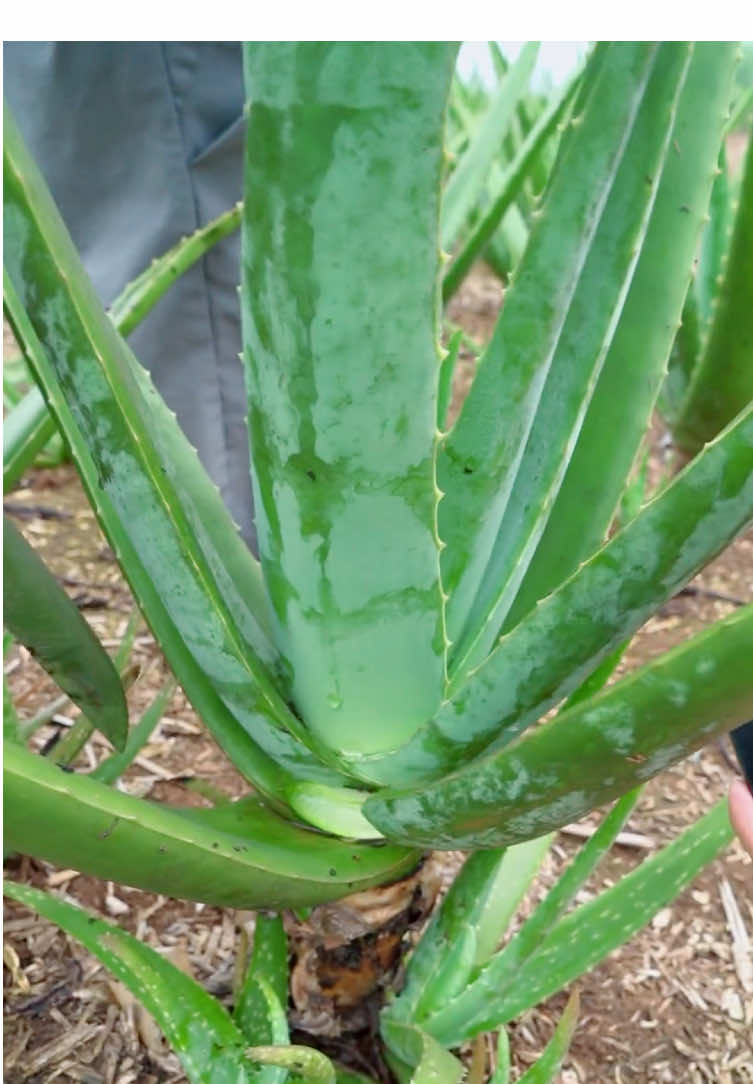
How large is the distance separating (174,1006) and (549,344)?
401mm

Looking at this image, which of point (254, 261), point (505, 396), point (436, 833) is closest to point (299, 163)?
point (254, 261)

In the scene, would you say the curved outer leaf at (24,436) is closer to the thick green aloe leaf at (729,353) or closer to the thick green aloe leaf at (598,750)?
the thick green aloe leaf at (598,750)

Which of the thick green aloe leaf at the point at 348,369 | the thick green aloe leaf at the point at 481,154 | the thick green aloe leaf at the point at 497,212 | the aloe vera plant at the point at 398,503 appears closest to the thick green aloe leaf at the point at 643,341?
the aloe vera plant at the point at 398,503

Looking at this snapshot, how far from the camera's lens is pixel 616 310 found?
Answer: 0.52m

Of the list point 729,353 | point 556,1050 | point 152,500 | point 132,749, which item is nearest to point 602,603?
point 152,500

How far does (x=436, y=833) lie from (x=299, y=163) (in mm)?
282

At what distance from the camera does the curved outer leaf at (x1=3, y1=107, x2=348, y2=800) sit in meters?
0.41

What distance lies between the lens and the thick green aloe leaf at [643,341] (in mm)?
528

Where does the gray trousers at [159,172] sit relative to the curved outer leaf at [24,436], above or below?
above

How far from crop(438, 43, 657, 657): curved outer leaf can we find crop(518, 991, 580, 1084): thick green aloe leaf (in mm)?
203

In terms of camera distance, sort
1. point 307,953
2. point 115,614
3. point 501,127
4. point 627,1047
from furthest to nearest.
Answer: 1. point 115,614
2. point 501,127
3. point 627,1047
4. point 307,953

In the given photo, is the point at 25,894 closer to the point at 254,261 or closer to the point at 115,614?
the point at 254,261

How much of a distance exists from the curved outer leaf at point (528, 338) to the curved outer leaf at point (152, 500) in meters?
0.11

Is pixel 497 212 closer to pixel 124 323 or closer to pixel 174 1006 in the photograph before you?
pixel 124 323
